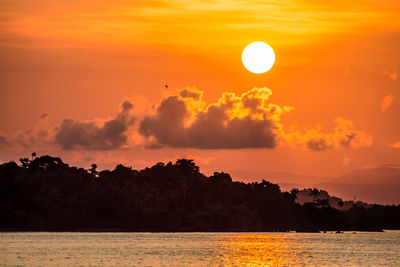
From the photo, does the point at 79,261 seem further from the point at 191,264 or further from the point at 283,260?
the point at 283,260

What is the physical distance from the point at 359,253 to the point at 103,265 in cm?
7073

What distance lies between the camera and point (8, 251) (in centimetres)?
16000

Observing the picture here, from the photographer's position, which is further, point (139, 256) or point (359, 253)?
point (359, 253)

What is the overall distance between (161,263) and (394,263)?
4158 cm

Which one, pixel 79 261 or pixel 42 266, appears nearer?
pixel 42 266

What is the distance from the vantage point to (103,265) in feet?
414

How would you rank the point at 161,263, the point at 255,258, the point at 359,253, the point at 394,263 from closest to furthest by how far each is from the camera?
1. the point at 161,263
2. the point at 394,263
3. the point at 255,258
4. the point at 359,253

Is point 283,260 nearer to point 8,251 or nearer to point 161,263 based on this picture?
point 161,263

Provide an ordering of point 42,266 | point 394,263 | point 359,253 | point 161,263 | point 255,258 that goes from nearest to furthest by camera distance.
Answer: point 42,266
point 161,263
point 394,263
point 255,258
point 359,253

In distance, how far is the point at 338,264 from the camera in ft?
448

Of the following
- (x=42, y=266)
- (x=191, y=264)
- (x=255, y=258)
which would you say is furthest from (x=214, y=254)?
(x=42, y=266)

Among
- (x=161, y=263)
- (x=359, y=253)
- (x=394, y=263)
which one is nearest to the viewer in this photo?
(x=161, y=263)

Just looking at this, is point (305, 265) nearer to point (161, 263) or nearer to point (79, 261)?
point (161, 263)

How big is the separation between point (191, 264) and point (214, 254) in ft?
104
